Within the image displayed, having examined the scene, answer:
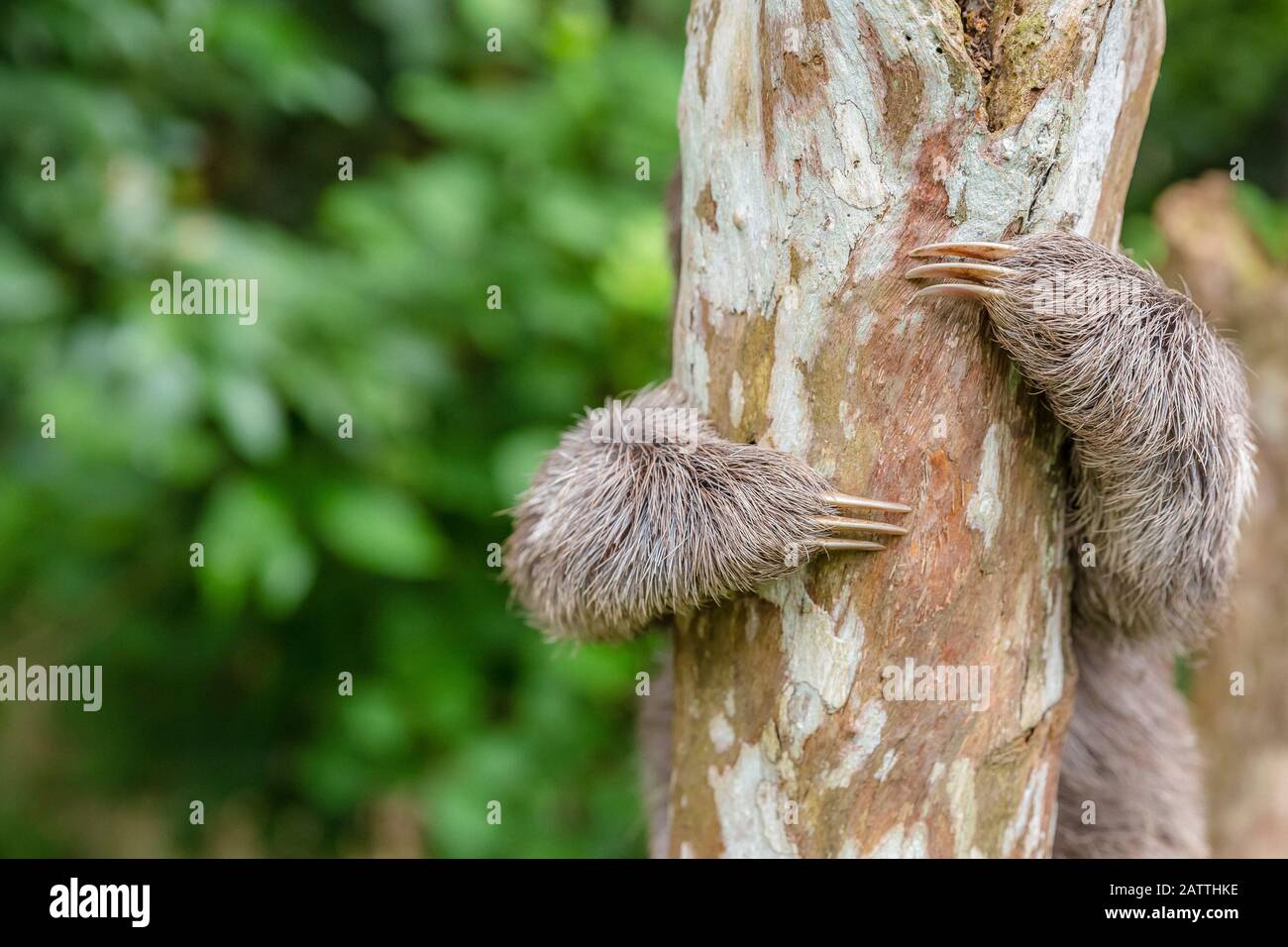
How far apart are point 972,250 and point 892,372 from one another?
8.3 inches

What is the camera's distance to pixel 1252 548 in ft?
12.6

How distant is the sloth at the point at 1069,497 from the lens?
5.22 feet

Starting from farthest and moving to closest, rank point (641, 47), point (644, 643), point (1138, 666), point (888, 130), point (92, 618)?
point (92, 618) < point (641, 47) < point (644, 643) < point (1138, 666) < point (888, 130)

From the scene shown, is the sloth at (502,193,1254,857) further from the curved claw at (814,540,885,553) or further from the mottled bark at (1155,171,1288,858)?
the mottled bark at (1155,171,1288,858)

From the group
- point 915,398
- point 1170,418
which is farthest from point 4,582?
point 1170,418

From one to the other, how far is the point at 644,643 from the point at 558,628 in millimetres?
886

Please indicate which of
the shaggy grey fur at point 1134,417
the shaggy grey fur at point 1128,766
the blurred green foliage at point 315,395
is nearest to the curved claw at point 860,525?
the shaggy grey fur at point 1134,417

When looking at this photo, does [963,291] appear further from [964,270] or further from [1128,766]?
[1128,766]

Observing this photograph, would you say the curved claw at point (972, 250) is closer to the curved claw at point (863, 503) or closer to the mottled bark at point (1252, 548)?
the curved claw at point (863, 503)

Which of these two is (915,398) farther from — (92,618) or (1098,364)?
(92,618)

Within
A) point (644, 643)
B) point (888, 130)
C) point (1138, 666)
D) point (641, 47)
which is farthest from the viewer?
point (641, 47)

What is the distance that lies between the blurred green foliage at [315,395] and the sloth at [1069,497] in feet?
3.83

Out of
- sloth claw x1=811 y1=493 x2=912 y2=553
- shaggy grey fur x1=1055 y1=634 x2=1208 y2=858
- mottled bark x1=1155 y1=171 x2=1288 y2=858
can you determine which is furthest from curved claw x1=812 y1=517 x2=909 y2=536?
mottled bark x1=1155 y1=171 x2=1288 y2=858
